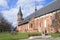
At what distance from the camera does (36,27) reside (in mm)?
75062

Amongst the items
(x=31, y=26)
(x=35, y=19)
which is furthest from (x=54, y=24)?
(x=31, y=26)

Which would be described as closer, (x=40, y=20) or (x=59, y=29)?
(x=59, y=29)

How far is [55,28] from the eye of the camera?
52562 millimetres

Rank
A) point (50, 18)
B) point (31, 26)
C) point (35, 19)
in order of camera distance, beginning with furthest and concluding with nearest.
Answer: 1. point (31, 26)
2. point (35, 19)
3. point (50, 18)

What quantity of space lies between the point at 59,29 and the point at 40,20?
17.2 meters

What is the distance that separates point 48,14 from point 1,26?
186 feet

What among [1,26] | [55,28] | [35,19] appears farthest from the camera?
[1,26]

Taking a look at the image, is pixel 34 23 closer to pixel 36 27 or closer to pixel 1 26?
pixel 36 27

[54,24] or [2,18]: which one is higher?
[2,18]

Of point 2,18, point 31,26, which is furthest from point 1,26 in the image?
point 31,26

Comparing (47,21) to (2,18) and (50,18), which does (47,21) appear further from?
(2,18)

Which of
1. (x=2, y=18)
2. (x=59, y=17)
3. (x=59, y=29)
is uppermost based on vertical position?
(x=2, y=18)

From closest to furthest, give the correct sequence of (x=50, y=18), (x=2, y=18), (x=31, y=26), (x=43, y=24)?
(x=50, y=18), (x=43, y=24), (x=31, y=26), (x=2, y=18)

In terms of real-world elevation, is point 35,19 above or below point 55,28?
above
